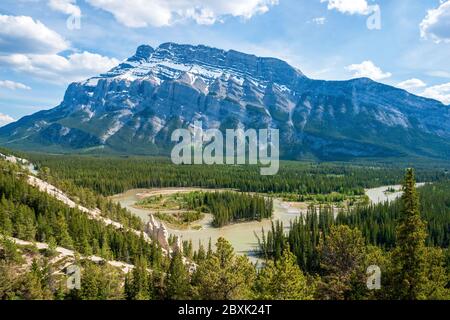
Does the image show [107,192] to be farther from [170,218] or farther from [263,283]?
[263,283]

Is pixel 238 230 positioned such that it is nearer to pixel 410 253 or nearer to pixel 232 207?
pixel 232 207

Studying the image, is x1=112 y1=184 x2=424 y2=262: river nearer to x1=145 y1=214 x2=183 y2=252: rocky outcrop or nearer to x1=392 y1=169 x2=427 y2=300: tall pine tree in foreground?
x1=145 y1=214 x2=183 y2=252: rocky outcrop

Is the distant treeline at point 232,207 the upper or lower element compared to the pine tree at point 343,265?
lower

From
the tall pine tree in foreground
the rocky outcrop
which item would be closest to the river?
the rocky outcrop

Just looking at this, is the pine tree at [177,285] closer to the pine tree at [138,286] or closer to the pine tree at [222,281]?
the pine tree at [138,286]

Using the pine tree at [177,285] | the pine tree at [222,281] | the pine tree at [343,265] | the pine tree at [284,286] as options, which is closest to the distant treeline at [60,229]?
the pine tree at [177,285]

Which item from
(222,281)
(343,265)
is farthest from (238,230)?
(222,281)
